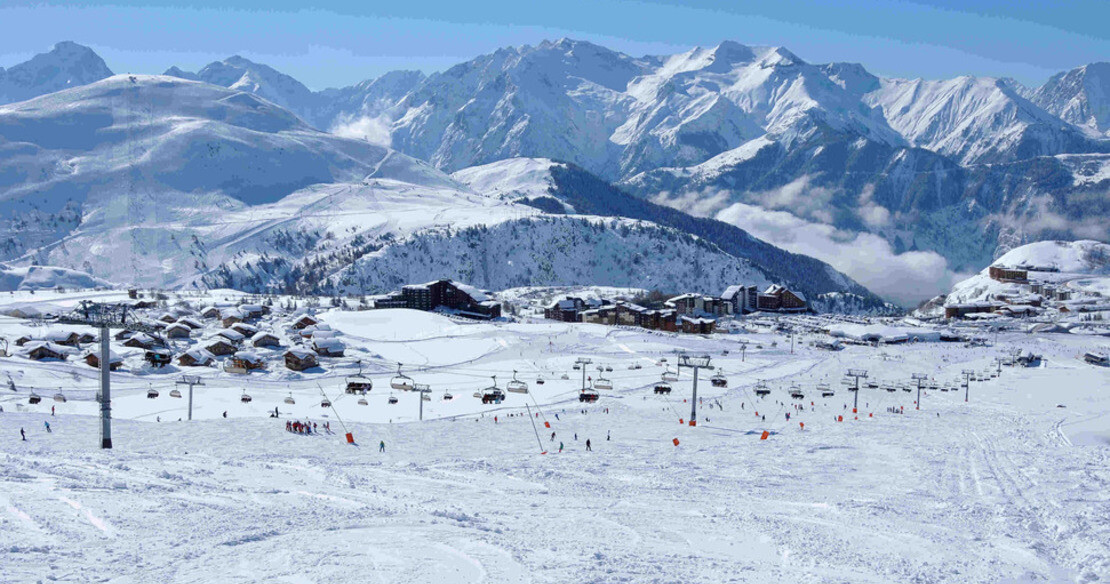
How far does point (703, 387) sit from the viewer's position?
258 ft

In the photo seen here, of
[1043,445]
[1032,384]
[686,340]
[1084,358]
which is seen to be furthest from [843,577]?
[1084,358]

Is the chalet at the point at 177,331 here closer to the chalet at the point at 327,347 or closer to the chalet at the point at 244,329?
the chalet at the point at 244,329

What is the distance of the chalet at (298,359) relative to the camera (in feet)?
282

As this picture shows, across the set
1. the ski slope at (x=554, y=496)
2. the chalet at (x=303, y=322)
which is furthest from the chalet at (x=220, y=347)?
the ski slope at (x=554, y=496)

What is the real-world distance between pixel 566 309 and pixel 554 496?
12875cm

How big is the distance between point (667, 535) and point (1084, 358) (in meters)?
120

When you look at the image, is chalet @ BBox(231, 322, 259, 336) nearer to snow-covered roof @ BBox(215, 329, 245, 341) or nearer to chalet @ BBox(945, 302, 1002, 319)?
snow-covered roof @ BBox(215, 329, 245, 341)

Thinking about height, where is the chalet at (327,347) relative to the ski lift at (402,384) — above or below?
above

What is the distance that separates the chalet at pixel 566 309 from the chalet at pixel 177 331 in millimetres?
68743

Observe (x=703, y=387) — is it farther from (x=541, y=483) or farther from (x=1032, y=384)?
(x=541, y=483)

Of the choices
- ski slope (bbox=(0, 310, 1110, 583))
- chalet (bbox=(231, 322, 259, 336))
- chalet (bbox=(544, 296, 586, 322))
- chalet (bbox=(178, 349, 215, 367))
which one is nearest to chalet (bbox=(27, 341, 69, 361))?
chalet (bbox=(178, 349, 215, 367))

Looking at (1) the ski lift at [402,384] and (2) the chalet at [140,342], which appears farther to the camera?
(2) the chalet at [140,342]

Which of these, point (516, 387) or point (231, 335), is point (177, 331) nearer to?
point (231, 335)

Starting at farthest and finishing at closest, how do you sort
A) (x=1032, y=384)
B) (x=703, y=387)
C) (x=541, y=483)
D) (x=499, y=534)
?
(x=1032, y=384)
(x=703, y=387)
(x=541, y=483)
(x=499, y=534)
